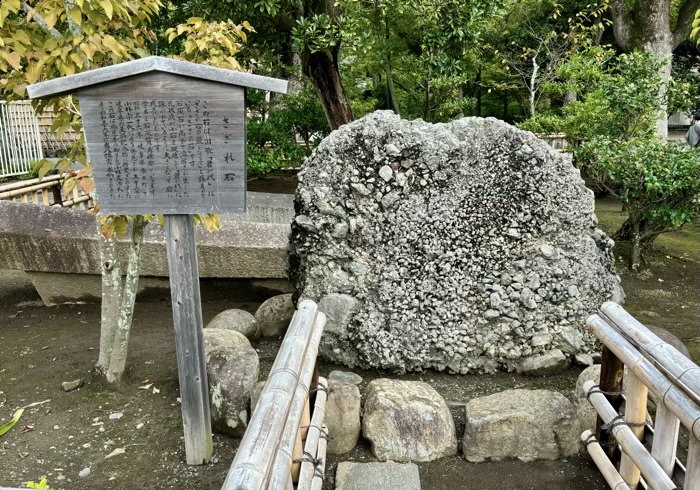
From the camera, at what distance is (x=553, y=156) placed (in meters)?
4.00

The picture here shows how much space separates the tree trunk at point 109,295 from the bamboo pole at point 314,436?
1.56m

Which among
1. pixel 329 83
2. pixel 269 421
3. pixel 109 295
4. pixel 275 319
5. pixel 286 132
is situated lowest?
pixel 275 319

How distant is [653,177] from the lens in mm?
5477

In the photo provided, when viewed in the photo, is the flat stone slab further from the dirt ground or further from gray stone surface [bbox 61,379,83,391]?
gray stone surface [bbox 61,379,83,391]

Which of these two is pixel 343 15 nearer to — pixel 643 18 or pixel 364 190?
pixel 364 190

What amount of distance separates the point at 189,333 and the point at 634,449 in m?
2.22

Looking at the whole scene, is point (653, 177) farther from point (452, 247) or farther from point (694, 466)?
point (694, 466)

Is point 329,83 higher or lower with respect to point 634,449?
higher

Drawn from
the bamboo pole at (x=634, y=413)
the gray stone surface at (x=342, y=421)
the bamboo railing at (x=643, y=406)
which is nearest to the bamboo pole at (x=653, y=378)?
the bamboo railing at (x=643, y=406)


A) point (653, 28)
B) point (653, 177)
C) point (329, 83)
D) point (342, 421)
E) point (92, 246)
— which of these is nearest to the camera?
point (342, 421)

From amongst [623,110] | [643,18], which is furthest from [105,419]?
[643,18]

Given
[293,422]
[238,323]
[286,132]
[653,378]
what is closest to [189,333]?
[293,422]

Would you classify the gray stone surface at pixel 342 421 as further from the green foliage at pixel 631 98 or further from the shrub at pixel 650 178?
the green foliage at pixel 631 98

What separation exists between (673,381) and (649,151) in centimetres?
419
